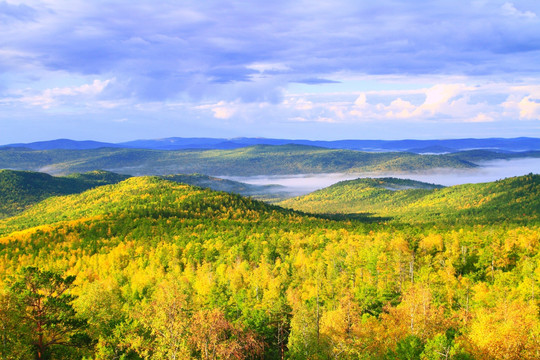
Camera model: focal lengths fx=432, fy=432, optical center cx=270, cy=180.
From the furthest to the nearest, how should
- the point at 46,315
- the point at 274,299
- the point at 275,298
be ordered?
the point at 275,298
the point at 274,299
the point at 46,315

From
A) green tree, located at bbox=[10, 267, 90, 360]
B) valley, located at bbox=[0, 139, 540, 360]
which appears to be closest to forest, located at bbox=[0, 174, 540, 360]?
green tree, located at bbox=[10, 267, 90, 360]

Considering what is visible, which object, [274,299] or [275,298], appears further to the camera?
[275,298]

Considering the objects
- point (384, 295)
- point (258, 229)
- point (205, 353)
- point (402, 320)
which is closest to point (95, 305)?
point (205, 353)

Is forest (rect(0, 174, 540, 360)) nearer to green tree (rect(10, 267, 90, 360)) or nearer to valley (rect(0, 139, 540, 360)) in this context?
green tree (rect(10, 267, 90, 360))

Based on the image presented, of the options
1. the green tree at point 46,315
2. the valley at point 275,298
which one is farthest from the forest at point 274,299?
the valley at point 275,298

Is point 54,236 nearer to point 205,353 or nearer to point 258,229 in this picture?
point 258,229

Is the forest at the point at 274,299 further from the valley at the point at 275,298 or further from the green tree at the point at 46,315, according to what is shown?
the valley at the point at 275,298

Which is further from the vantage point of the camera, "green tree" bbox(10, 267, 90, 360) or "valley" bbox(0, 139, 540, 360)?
"valley" bbox(0, 139, 540, 360)

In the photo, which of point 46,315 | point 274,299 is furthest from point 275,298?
point 46,315

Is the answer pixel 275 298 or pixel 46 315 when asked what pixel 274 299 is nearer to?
pixel 275 298

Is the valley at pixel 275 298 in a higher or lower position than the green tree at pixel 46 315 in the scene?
lower

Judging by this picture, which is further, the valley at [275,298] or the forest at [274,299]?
the valley at [275,298]

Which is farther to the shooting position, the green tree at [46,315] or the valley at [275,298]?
the valley at [275,298]
